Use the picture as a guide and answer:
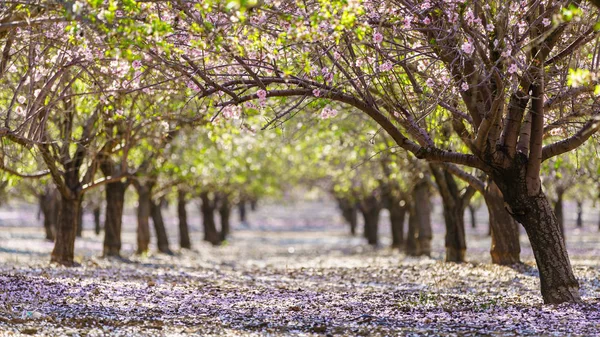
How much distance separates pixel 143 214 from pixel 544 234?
24.5 m

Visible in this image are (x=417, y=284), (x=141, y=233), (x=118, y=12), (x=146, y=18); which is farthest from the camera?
(x=141, y=233)

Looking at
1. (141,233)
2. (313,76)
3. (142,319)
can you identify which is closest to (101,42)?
(313,76)

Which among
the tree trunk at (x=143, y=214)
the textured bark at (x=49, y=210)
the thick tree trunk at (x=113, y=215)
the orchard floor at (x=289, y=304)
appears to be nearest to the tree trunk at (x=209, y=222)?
the textured bark at (x=49, y=210)

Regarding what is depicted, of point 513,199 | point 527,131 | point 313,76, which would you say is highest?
point 313,76

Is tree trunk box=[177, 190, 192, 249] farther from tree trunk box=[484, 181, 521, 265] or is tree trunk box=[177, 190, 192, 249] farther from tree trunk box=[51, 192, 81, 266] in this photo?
tree trunk box=[484, 181, 521, 265]

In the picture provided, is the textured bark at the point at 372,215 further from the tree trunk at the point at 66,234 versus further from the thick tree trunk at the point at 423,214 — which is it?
the tree trunk at the point at 66,234

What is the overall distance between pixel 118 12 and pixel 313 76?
145 inches

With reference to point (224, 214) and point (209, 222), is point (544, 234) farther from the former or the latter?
point (224, 214)

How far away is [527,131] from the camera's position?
12.8m

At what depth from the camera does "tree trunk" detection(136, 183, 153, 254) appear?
33.3 metres

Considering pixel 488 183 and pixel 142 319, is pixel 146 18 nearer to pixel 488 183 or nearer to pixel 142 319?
pixel 142 319

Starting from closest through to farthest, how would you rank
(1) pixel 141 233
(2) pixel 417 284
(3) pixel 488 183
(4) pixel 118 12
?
(4) pixel 118 12
(2) pixel 417 284
(3) pixel 488 183
(1) pixel 141 233

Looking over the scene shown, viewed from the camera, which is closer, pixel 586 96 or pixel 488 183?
pixel 586 96

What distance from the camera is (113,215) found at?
91.1ft
